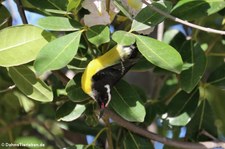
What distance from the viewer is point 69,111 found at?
97 cm

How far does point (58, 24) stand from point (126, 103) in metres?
0.19

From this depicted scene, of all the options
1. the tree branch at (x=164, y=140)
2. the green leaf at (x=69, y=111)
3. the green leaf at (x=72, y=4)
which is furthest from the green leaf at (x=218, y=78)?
the green leaf at (x=72, y=4)

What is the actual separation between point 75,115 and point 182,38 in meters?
0.35

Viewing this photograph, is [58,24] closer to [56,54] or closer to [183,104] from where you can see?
[56,54]

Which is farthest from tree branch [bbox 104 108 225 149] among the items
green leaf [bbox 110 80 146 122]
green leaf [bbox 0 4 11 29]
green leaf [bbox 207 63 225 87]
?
green leaf [bbox 0 4 11 29]

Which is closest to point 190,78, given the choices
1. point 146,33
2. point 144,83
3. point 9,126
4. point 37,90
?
point 146,33

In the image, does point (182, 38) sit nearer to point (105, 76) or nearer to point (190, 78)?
point (190, 78)

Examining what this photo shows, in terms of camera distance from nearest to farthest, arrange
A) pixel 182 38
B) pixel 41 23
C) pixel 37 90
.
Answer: pixel 41 23
pixel 37 90
pixel 182 38

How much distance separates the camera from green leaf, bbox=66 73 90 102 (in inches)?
34.3

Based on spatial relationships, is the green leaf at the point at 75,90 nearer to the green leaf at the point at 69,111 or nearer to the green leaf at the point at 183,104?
the green leaf at the point at 69,111

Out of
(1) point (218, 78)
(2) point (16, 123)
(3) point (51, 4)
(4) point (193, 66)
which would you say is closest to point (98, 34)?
(3) point (51, 4)

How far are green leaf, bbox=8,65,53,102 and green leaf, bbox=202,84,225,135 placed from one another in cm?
36

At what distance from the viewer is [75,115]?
0.96 m

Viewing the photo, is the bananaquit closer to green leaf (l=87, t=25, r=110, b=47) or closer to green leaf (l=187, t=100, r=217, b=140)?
green leaf (l=87, t=25, r=110, b=47)
